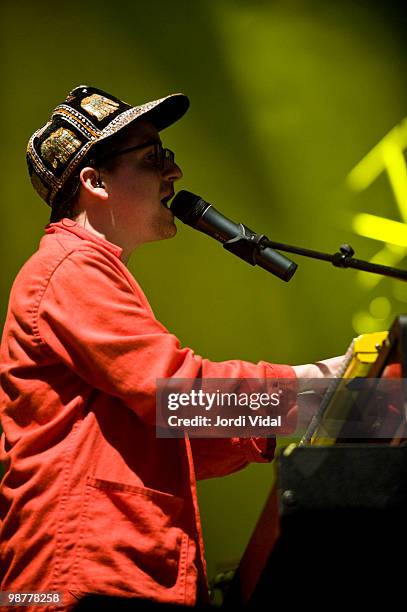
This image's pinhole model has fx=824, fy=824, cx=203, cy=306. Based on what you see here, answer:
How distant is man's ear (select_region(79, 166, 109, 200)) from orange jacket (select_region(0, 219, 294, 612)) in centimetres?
24

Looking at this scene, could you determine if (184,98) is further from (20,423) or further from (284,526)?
(284,526)

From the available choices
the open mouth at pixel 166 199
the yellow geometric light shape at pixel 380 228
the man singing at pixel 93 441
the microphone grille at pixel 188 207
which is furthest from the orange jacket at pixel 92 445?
the yellow geometric light shape at pixel 380 228

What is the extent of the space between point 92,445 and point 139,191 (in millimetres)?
674

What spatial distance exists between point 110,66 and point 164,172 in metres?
0.98

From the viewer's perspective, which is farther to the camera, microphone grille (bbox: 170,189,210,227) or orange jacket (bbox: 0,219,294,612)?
microphone grille (bbox: 170,189,210,227)

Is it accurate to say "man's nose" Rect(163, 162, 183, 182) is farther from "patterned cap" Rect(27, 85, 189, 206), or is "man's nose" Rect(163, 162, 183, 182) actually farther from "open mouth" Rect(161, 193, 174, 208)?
"patterned cap" Rect(27, 85, 189, 206)

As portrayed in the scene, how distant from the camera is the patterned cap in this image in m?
1.96

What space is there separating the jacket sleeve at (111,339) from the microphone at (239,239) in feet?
0.73

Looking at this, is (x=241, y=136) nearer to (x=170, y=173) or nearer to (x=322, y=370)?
(x=170, y=173)


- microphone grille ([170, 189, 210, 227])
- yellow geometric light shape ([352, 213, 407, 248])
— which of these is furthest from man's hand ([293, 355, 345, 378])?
yellow geometric light shape ([352, 213, 407, 248])

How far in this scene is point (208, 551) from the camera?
2.79 meters

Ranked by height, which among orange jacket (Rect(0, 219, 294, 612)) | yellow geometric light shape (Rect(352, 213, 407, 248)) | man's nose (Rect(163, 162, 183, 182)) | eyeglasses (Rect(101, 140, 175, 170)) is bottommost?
orange jacket (Rect(0, 219, 294, 612))

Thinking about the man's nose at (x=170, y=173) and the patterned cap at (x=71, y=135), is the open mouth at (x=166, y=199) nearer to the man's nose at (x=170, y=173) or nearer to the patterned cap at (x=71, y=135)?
the man's nose at (x=170, y=173)

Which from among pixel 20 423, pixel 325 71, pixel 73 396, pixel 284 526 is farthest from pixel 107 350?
pixel 325 71
